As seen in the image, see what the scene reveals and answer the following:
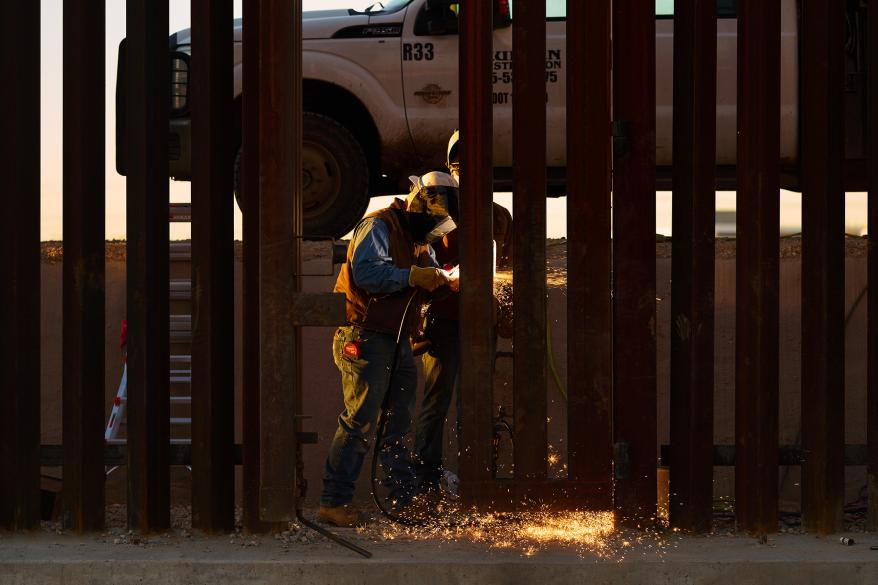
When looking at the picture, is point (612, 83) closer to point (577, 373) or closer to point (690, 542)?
point (577, 373)

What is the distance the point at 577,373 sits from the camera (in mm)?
5285

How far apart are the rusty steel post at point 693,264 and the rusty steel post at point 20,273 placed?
2.69 metres

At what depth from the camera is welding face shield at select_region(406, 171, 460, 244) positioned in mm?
6238

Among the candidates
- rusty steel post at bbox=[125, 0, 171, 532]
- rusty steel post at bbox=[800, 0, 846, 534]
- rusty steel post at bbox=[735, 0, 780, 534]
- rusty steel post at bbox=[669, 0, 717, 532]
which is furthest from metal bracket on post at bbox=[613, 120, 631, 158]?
rusty steel post at bbox=[125, 0, 171, 532]

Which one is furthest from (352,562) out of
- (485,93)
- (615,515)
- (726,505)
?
(726,505)

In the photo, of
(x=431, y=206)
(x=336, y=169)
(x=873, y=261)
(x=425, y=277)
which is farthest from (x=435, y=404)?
(x=336, y=169)

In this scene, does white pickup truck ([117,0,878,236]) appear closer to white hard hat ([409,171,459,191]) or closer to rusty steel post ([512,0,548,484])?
white hard hat ([409,171,459,191])

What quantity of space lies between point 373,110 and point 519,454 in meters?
4.09

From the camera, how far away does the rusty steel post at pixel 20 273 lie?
17.5 ft

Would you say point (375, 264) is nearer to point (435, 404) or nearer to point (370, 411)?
point (370, 411)

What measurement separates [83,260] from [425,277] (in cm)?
155

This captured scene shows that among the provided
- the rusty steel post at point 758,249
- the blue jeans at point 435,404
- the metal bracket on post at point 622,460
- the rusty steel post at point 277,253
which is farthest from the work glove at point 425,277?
the rusty steel post at point 758,249

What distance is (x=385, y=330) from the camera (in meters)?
6.07

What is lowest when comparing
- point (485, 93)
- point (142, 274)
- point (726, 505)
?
point (726, 505)
